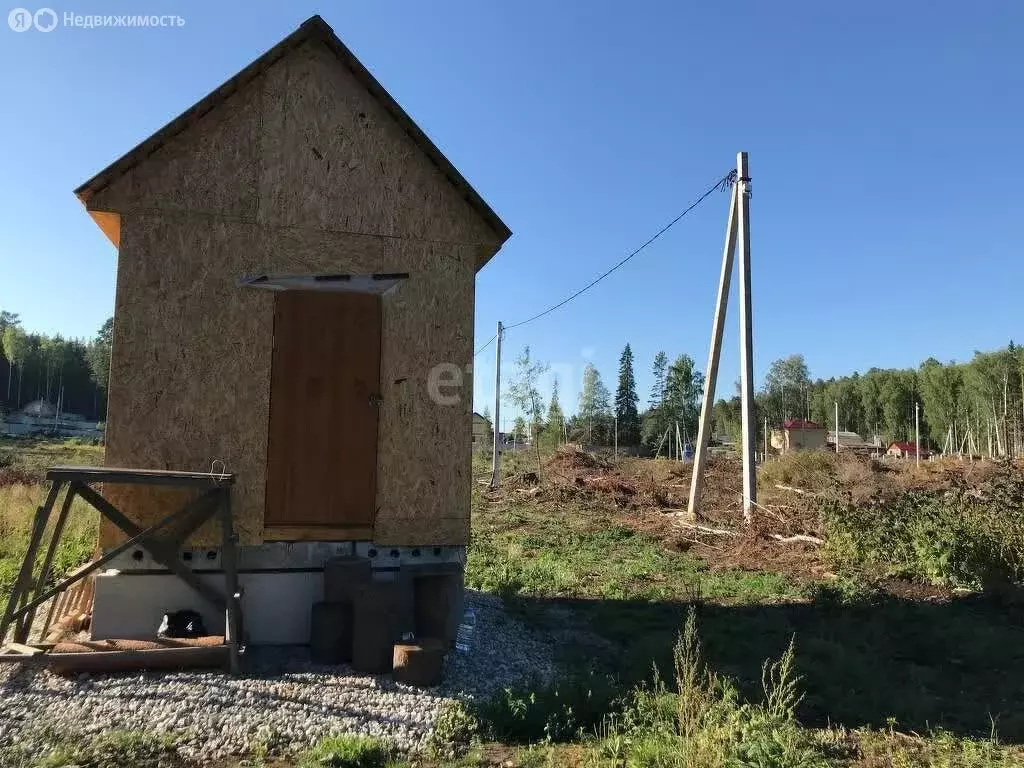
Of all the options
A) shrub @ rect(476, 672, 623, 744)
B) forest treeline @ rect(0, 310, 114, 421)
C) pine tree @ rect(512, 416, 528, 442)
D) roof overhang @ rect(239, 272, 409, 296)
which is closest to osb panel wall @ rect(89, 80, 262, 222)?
roof overhang @ rect(239, 272, 409, 296)

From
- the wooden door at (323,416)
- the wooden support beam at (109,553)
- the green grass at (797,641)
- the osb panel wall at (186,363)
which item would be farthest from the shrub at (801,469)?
the wooden support beam at (109,553)

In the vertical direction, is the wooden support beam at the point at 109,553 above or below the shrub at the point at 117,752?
above

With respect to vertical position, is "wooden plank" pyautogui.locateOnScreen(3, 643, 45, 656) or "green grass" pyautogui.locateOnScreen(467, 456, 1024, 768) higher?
"wooden plank" pyautogui.locateOnScreen(3, 643, 45, 656)

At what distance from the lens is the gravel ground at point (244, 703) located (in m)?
4.03

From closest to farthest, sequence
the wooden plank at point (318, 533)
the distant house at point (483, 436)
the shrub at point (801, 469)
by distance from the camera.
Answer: the wooden plank at point (318, 533) < the shrub at point (801, 469) < the distant house at point (483, 436)

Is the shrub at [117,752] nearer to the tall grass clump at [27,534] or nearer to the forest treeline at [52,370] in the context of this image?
the tall grass clump at [27,534]

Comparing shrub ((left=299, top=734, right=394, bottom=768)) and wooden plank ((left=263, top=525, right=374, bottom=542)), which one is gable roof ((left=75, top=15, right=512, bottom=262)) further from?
shrub ((left=299, top=734, right=394, bottom=768))

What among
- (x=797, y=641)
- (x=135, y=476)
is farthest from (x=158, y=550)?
(x=797, y=641)

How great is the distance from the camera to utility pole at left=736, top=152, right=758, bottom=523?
12453mm

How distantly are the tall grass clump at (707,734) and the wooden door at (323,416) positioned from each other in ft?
10.0

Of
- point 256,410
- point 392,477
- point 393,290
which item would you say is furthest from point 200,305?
point 392,477

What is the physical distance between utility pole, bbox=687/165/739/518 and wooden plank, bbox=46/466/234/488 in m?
10.0

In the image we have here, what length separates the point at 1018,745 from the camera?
427cm

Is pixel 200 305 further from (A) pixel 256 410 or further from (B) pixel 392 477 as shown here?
(B) pixel 392 477
